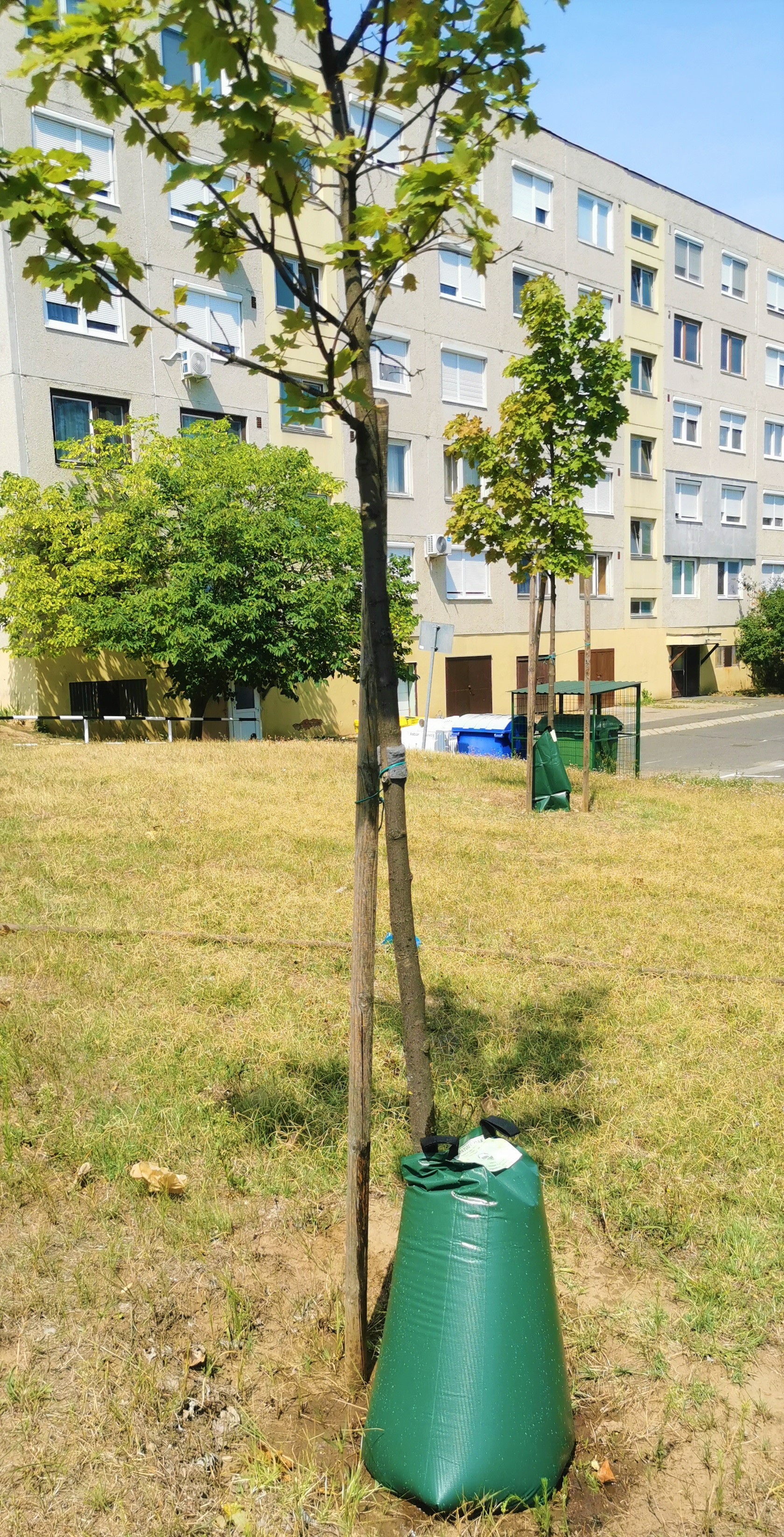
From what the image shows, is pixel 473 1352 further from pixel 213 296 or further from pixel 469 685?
pixel 469 685

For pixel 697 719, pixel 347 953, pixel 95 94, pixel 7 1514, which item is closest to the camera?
pixel 7 1514

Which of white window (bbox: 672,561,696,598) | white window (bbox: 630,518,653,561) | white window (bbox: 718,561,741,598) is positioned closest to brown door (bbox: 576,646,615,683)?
white window (bbox: 630,518,653,561)

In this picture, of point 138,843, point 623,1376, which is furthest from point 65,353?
point 623,1376

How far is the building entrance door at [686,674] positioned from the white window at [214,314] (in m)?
21.0

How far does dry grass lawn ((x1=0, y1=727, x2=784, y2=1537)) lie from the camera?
2762 mm

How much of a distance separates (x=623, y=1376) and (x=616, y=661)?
112ft

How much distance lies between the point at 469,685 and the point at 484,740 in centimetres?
1092

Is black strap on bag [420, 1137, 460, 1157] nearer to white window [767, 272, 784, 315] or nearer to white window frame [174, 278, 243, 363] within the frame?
white window frame [174, 278, 243, 363]

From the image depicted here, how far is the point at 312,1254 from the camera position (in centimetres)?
364

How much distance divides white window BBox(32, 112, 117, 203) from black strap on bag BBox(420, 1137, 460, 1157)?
835 inches

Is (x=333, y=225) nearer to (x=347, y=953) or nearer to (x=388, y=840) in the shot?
(x=347, y=953)

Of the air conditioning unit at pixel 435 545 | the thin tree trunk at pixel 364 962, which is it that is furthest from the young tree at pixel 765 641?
the thin tree trunk at pixel 364 962

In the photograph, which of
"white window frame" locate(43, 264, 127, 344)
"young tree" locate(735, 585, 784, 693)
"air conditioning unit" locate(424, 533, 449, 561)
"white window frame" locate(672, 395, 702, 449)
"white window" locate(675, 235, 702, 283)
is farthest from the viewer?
"young tree" locate(735, 585, 784, 693)

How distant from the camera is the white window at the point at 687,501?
3866 centimetres
